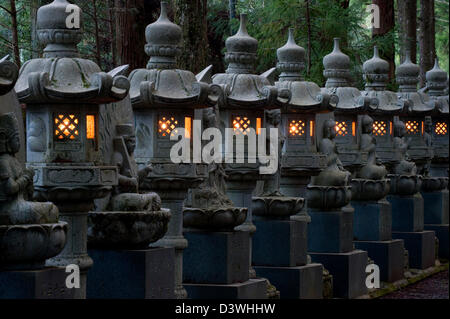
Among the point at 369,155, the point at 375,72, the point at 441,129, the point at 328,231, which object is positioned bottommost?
the point at 328,231

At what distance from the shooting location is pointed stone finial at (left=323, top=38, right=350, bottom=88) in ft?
57.9

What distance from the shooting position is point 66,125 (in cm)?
1080

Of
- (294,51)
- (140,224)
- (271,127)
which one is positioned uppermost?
(294,51)

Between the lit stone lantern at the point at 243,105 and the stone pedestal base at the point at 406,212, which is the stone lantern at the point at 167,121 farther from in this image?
the stone pedestal base at the point at 406,212

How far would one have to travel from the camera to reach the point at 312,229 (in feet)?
55.6

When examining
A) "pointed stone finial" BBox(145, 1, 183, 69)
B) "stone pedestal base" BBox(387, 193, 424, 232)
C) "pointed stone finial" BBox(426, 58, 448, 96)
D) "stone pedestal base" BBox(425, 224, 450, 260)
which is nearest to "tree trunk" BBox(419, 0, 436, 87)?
"pointed stone finial" BBox(426, 58, 448, 96)

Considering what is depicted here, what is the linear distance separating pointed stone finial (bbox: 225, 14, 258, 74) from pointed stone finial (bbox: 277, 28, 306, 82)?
5.09ft

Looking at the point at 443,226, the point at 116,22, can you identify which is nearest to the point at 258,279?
the point at 116,22

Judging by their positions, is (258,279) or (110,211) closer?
(110,211)

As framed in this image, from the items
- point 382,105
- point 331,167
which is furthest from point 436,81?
point 331,167

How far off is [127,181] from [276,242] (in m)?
3.96

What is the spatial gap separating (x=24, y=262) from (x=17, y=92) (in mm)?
1705

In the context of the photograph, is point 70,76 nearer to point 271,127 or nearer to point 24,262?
point 24,262

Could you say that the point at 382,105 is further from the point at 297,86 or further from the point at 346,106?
the point at 297,86
